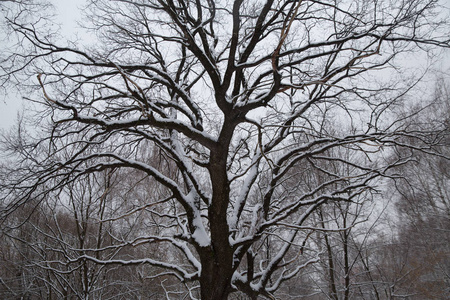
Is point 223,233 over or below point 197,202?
below

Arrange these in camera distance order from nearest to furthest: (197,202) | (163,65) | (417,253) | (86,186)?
(197,202)
(163,65)
(86,186)
(417,253)

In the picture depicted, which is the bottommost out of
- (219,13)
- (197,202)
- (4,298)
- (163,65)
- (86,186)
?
(4,298)

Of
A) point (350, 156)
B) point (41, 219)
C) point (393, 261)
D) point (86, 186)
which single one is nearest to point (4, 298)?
point (41, 219)

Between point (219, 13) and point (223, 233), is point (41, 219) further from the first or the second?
point (219, 13)

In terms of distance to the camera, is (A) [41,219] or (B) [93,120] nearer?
(B) [93,120]

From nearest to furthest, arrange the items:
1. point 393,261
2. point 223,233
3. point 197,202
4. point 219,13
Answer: point 223,233
point 197,202
point 219,13
point 393,261

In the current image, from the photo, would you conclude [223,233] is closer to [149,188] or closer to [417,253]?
[149,188]

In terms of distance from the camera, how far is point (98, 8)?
4.65 m

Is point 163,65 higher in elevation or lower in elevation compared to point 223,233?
higher

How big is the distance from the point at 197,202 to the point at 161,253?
7.43 meters

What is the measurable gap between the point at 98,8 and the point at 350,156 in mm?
8543

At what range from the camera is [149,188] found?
29.6ft

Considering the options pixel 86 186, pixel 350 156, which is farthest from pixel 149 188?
pixel 350 156

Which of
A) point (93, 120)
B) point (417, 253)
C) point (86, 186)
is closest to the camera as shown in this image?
point (93, 120)
